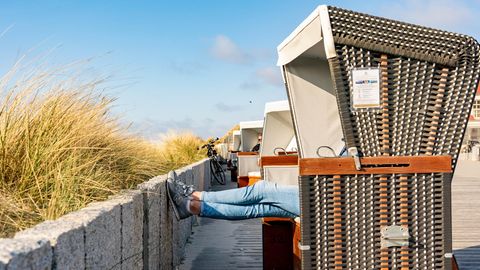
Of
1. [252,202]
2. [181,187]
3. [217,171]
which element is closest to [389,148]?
[252,202]

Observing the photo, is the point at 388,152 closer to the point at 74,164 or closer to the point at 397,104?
the point at 397,104

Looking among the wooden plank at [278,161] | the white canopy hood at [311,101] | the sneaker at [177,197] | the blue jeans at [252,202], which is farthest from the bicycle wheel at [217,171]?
the blue jeans at [252,202]

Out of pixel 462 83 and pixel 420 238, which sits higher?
pixel 462 83

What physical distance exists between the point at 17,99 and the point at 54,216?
3.97 ft

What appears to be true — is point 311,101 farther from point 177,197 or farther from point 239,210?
point 177,197

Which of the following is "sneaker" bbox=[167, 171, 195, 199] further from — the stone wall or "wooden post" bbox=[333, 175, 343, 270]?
"wooden post" bbox=[333, 175, 343, 270]

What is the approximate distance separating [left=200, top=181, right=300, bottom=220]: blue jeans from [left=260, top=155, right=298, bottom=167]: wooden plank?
1.26m

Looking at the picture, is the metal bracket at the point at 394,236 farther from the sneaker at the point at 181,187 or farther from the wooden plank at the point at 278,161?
the wooden plank at the point at 278,161

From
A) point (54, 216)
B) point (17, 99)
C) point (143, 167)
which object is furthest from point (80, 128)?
point (54, 216)

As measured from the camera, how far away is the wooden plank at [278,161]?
527cm

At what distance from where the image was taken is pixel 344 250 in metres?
2.76

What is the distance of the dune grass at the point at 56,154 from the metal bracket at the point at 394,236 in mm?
1529

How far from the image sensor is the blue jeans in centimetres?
384

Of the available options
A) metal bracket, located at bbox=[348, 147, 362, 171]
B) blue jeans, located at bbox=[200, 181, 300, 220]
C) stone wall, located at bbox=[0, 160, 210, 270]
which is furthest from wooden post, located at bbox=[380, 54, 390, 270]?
stone wall, located at bbox=[0, 160, 210, 270]
